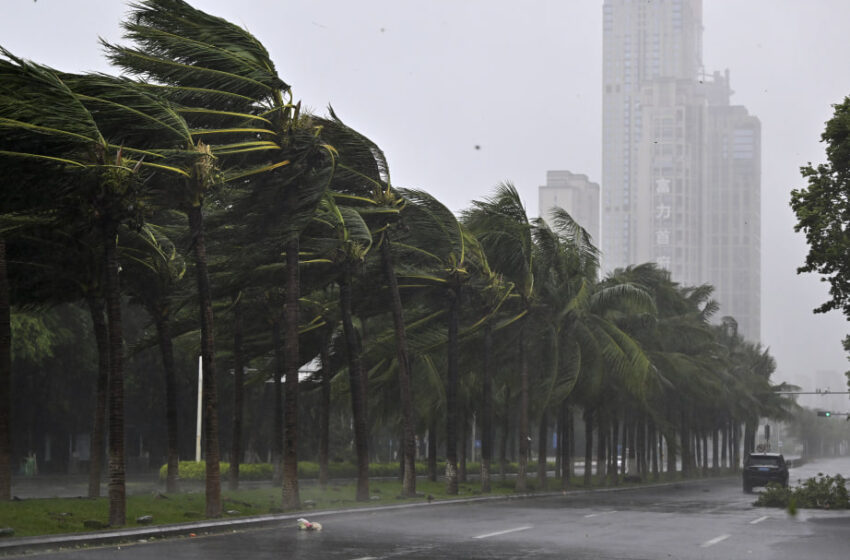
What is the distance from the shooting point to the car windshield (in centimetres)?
4991

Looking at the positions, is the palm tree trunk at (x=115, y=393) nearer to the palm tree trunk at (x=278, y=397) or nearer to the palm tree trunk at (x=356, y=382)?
the palm tree trunk at (x=356, y=382)

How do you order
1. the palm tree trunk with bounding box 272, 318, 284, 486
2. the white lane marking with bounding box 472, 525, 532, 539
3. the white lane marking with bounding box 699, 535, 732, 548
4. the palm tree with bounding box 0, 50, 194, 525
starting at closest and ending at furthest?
the palm tree with bounding box 0, 50, 194, 525 → the white lane marking with bounding box 699, 535, 732, 548 → the white lane marking with bounding box 472, 525, 532, 539 → the palm tree trunk with bounding box 272, 318, 284, 486

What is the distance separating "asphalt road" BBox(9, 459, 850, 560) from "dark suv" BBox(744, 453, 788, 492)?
61.0 ft

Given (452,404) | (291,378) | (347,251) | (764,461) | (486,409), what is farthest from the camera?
(764,461)

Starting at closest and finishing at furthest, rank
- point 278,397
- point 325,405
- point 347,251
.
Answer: point 347,251, point 278,397, point 325,405

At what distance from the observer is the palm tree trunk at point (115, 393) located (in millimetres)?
20453

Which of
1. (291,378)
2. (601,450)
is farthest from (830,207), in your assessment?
(601,450)

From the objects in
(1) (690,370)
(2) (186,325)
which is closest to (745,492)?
(1) (690,370)

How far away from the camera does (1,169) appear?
64.8 ft

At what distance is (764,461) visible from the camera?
50344 millimetres

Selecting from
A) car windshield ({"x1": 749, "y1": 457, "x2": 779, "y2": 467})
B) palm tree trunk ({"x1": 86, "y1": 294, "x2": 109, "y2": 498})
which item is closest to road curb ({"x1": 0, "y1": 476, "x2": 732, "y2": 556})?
palm tree trunk ({"x1": 86, "y1": 294, "x2": 109, "y2": 498})

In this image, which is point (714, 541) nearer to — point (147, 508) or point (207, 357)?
point (207, 357)

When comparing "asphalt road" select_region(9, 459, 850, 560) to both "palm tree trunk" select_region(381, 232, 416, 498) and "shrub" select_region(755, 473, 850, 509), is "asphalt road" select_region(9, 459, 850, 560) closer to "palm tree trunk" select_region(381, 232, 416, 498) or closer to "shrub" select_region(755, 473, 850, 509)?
"palm tree trunk" select_region(381, 232, 416, 498)

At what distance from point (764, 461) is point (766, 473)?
0.89 meters
